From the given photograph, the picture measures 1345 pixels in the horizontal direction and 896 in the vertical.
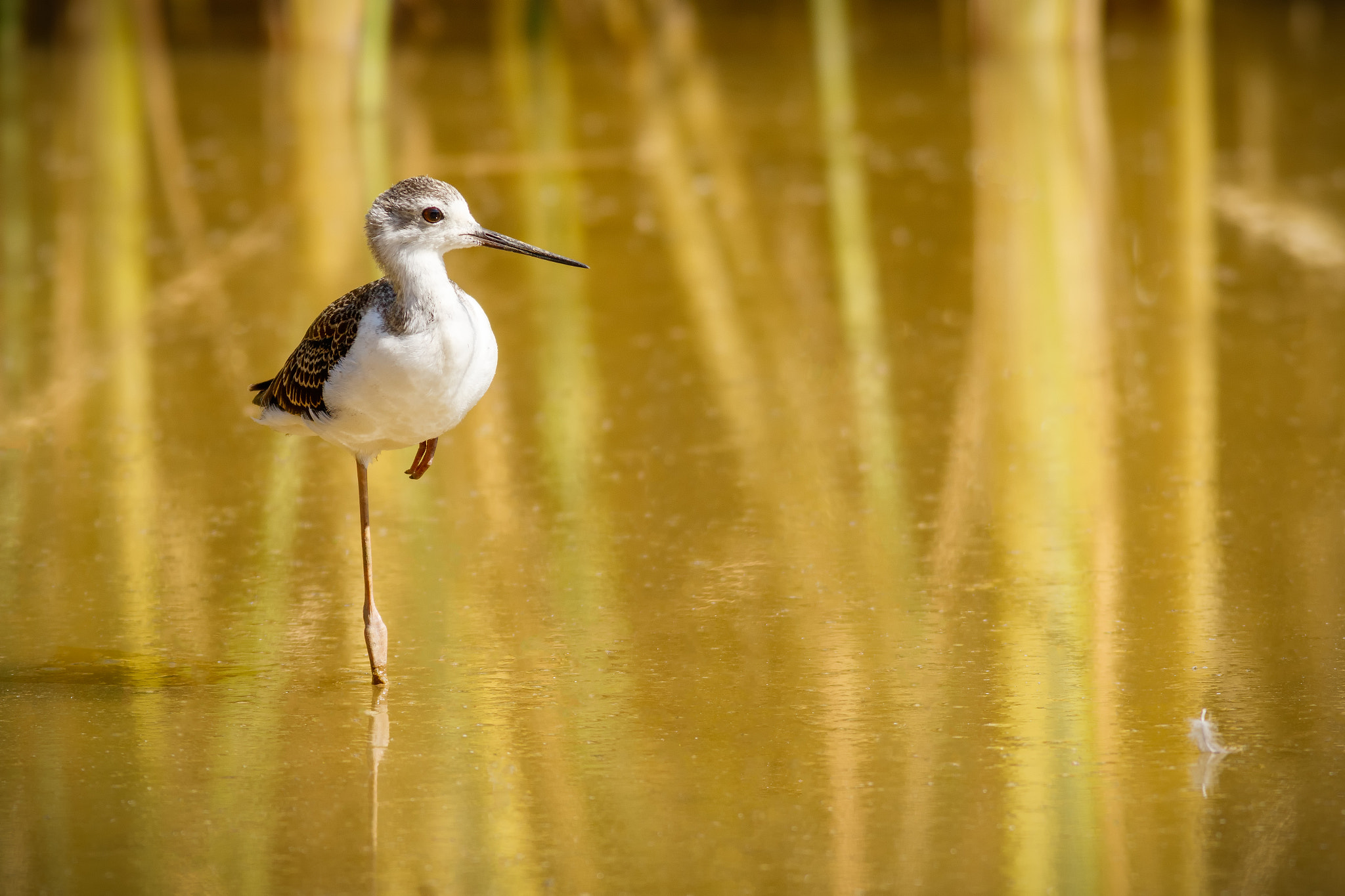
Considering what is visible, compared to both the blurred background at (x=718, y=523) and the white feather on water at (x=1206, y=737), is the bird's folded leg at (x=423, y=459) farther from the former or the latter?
the white feather on water at (x=1206, y=737)

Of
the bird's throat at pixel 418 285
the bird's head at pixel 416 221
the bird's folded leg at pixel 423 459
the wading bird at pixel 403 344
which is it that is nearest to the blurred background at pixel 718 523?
the bird's folded leg at pixel 423 459

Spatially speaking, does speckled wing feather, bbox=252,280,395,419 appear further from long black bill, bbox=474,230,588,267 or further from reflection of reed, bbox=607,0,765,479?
reflection of reed, bbox=607,0,765,479

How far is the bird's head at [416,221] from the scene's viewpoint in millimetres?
3615

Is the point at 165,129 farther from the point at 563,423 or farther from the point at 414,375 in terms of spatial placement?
the point at 414,375

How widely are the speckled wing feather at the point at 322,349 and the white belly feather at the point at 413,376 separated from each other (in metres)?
0.03

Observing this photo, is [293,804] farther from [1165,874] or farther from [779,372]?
[779,372]

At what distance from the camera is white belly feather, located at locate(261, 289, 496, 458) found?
353 centimetres

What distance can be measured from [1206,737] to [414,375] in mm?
1591

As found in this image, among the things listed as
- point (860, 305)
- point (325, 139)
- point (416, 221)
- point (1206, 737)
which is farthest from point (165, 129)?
point (1206, 737)

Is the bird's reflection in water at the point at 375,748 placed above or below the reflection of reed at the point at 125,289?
below

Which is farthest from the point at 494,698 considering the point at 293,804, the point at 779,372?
the point at 779,372

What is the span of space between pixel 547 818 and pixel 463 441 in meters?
2.43

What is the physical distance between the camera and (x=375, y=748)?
3486 mm

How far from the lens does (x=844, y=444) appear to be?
535cm
